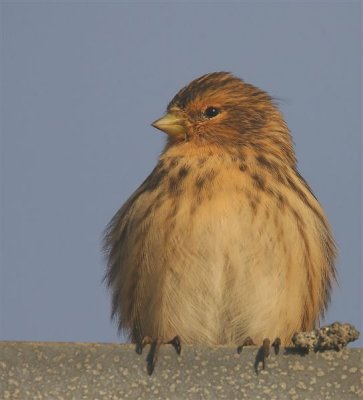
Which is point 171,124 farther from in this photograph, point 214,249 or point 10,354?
point 10,354

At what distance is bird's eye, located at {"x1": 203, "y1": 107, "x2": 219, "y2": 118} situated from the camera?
21.7 ft

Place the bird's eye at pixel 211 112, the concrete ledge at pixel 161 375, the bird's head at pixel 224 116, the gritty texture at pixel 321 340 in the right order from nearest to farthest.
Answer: the concrete ledge at pixel 161 375
the gritty texture at pixel 321 340
the bird's head at pixel 224 116
the bird's eye at pixel 211 112

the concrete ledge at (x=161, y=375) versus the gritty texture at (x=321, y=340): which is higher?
the gritty texture at (x=321, y=340)

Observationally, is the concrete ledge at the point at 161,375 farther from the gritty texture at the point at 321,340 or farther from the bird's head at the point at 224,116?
the bird's head at the point at 224,116

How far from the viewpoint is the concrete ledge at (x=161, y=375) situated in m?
3.62

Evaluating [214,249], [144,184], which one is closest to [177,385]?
[214,249]

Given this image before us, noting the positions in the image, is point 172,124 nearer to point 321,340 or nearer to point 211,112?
point 211,112

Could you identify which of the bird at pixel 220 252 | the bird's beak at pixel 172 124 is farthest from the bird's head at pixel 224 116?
the bird at pixel 220 252

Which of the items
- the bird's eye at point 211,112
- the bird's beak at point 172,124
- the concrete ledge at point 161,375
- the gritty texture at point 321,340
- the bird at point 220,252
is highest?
the bird's eye at point 211,112

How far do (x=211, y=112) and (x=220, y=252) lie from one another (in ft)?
4.98

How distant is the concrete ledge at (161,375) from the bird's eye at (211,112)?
309cm

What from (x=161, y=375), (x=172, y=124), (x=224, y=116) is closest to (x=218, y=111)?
(x=224, y=116)

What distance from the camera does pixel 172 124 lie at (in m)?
6.48

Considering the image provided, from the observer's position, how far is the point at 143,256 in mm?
5645
